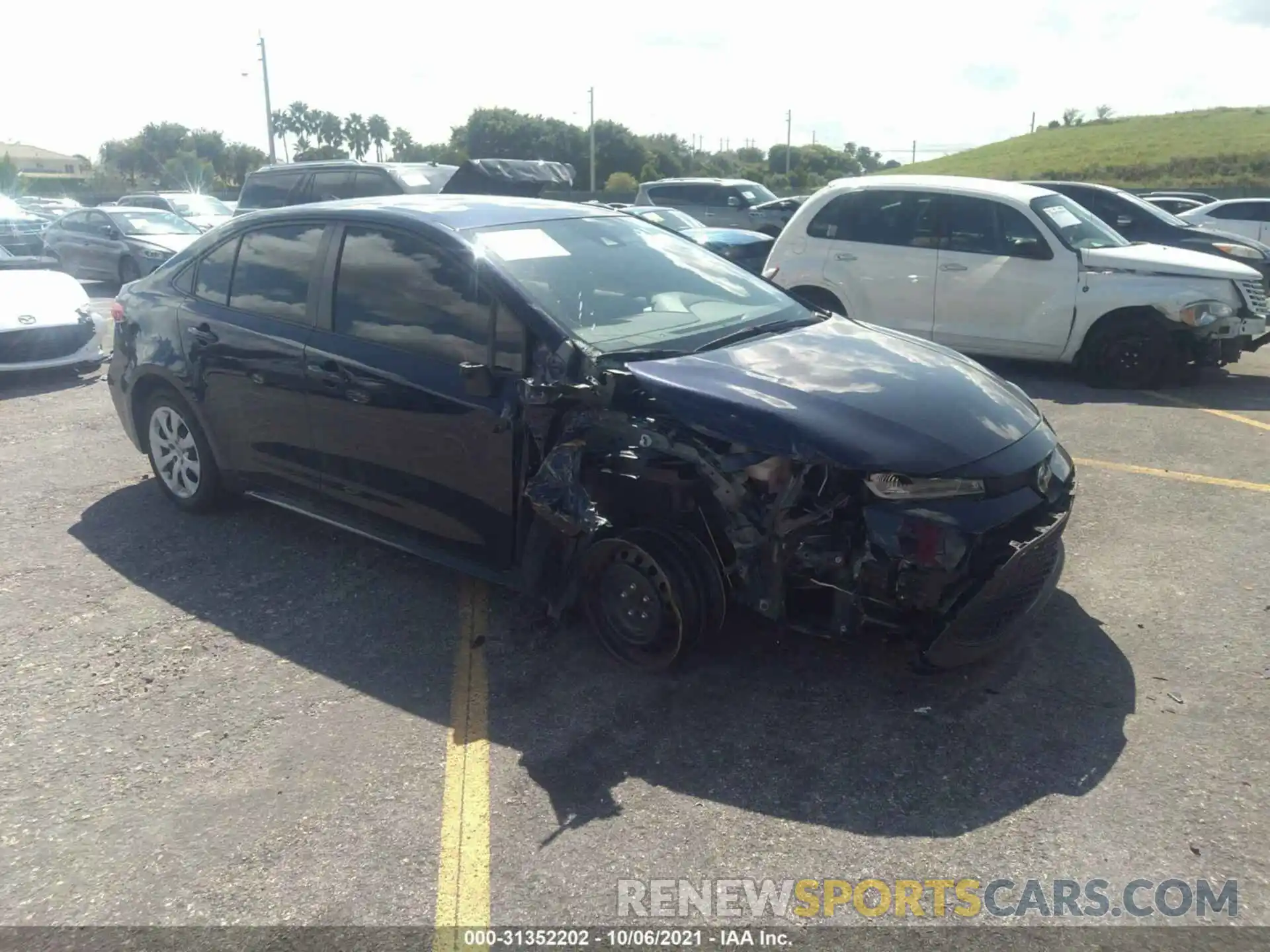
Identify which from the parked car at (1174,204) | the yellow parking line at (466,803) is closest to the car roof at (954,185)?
the yellow parking line at (466,803)

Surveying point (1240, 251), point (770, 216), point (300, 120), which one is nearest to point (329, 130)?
point (300, 120)

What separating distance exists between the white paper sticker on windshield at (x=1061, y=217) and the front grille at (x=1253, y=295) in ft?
4.68

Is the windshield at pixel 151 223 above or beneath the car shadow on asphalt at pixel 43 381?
above

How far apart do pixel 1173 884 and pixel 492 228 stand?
3.44m

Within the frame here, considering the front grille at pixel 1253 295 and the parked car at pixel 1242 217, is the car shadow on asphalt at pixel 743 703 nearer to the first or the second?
the front grille at pixel 1253 295

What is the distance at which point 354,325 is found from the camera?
178 inches

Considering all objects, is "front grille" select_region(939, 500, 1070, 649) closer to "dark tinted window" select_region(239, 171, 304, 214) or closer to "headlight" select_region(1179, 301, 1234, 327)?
"headlight" select_region(1179, 301, 1234, 327)

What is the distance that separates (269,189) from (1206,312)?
11.3 m

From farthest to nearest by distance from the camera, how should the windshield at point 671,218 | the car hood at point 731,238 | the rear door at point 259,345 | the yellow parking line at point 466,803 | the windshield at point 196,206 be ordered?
1. the windshield at point 196,206
2. the windshield at point 671,218
3. the car hood at point 731,238
4. the rear door at point 259,345
5. the yellow parking line at point 466,803

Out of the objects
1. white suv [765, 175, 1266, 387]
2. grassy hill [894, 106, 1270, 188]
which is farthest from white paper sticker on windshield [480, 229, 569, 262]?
grassy hill [894, 106, 1270, 188]

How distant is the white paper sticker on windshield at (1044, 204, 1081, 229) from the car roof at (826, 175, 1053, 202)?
0.18 meters

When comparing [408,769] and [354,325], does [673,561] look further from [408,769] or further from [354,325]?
[354,325]

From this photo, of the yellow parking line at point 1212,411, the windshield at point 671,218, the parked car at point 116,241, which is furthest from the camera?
the parked car at point 116,241

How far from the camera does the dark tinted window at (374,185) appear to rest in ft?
39.5
